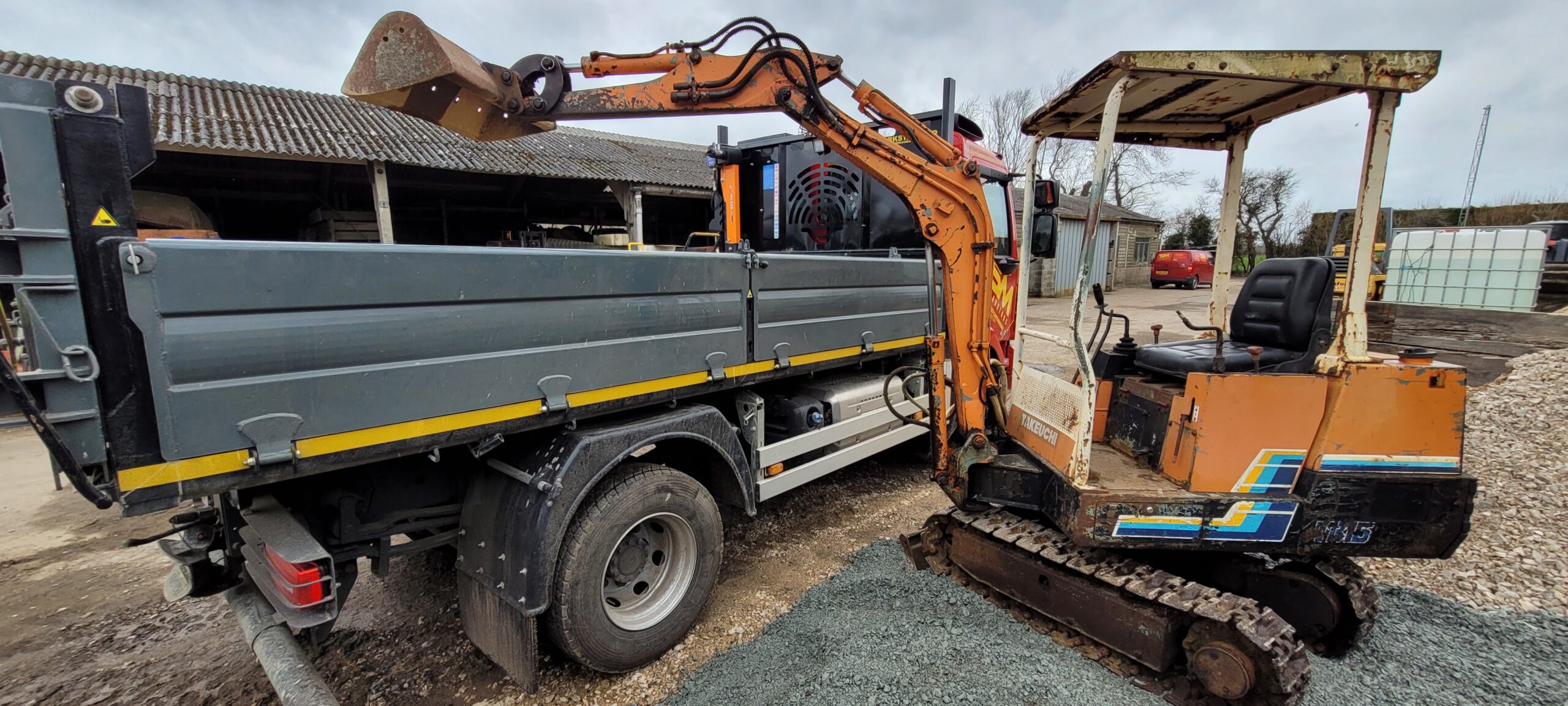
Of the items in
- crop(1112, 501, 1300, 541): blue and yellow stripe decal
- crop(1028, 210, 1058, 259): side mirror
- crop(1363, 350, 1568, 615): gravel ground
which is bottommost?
crop(1363, 350, 1568, 615): gravel ground

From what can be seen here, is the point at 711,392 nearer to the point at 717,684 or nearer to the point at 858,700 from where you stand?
the point at 717,684

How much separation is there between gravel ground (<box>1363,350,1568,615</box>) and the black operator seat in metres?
1.34

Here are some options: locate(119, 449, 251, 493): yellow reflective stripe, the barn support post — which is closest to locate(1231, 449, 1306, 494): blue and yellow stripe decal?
locate(119, 449, 251, 493): yellow reflective stripe

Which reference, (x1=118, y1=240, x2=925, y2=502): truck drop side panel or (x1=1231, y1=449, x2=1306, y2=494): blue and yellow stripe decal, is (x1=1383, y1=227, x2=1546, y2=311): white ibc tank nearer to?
(x1=1231, y1=449, x2=1306, y2=494): blue and yellow stripe decal

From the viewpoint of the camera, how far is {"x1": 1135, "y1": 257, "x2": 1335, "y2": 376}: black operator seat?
325 cm

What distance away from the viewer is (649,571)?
300cm

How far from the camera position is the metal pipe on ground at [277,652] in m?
1.97

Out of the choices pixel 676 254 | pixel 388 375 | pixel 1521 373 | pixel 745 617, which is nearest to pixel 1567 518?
pixel 1521 373

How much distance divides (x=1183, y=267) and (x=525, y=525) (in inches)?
1107

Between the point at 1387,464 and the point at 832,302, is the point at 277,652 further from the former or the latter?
the point at 1387,464

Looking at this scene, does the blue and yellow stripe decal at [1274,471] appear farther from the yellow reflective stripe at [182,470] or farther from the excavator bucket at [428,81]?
the excavator bucket at [428,81]

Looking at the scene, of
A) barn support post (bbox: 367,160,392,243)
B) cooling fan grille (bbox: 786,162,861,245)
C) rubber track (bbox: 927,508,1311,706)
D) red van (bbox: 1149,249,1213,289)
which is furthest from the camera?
red van (bbox: 1149,249,1213,289)

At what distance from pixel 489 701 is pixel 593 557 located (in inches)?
31.3

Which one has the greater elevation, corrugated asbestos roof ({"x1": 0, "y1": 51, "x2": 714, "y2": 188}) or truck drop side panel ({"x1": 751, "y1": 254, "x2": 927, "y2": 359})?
corrugated asbestos roof ({"x1": 0, "y1": 51, "x2": 714, "y2": 188})
